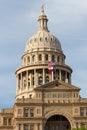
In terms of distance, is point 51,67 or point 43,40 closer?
point 51,67

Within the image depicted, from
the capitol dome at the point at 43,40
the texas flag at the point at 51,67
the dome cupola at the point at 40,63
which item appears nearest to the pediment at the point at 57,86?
the texas flag at the point at 51,67

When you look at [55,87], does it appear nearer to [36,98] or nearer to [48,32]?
[36,98]

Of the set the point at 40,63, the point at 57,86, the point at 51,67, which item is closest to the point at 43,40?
the point at 40,63

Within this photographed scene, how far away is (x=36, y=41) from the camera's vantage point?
159 meters

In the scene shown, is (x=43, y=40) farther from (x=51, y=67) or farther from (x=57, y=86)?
(x=57, y=86)

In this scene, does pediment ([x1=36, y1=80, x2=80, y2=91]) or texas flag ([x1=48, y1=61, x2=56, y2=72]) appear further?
texas flag ([x1=48, y1=61, x2=56, y2=72])

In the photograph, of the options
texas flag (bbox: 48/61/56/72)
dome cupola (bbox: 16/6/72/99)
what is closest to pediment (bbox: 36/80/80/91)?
texas flag (bbox: 48/61/56/72)

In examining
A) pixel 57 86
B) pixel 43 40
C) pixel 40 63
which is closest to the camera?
pixel 57 86

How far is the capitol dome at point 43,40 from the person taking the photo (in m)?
157

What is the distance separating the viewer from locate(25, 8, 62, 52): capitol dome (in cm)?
15725

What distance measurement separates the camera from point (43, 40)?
158500mm

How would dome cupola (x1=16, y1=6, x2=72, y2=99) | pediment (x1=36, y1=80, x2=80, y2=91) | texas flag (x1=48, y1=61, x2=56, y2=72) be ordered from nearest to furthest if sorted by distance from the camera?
1. pediment (x1=36, y1=80, x2=80, y2=91)
2. texas flag (x1=48, y1=61, x2=56, y2=72)
3. dome cupola (x1=16, y1=6, x2=72, y2=99)

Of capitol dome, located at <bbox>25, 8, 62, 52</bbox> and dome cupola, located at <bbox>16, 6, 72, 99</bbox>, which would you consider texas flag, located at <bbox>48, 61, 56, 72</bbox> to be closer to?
dome cupola, located at <bbox>16, 6, 72, 99</bbox>

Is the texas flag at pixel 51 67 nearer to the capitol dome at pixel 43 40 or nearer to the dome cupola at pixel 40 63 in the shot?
the dome cupola at pixel 40 63
